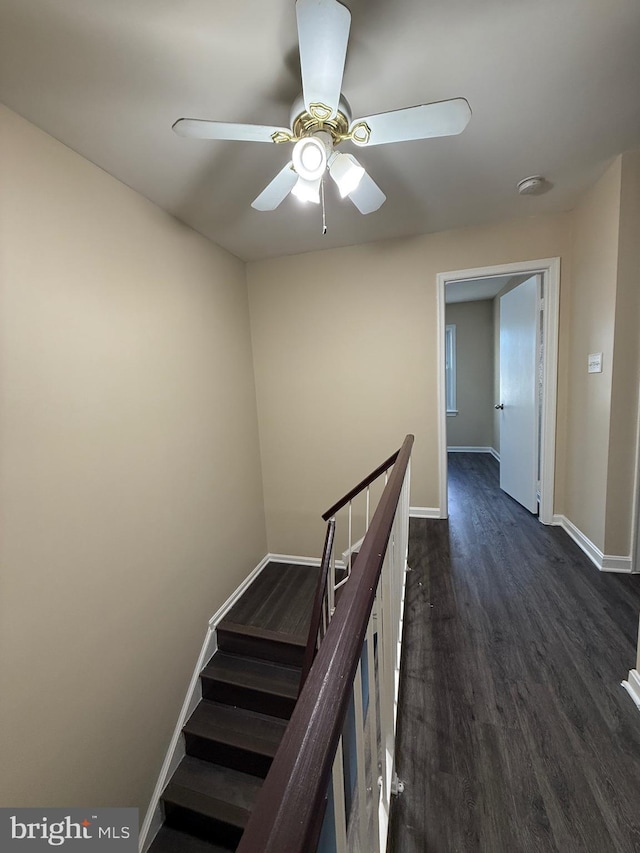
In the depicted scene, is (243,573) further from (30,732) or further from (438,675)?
(438,675)

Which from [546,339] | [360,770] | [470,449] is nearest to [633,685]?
[360,770]

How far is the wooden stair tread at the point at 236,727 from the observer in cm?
229

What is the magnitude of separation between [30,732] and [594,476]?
10.9ft

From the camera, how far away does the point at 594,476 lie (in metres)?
2.27

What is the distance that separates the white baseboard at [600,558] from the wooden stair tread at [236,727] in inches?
93.8

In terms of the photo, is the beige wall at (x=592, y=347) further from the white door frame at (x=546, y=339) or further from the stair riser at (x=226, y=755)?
the stair riser at (x=226, y=755)

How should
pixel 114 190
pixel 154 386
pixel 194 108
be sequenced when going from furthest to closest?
pixel 154 386 < pixel 114 190 < pixel 194 108

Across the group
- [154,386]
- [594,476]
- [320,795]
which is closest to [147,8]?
[154,386]

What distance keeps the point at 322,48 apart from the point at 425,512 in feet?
9.51

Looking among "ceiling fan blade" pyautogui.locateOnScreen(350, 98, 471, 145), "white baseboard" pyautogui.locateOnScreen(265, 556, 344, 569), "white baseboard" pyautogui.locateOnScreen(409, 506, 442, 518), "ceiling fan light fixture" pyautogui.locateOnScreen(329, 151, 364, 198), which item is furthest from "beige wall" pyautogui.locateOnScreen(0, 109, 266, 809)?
"white baseboard" pyautogui.locateOnScreen(409, 506, 442, 518)

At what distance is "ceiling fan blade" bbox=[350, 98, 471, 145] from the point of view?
3.54ft

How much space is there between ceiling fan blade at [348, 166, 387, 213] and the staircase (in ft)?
9.67

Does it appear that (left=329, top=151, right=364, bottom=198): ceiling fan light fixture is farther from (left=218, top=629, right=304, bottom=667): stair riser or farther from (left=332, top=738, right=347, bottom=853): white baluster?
(left=218, top=629, right=304, bottom=667): stair riser

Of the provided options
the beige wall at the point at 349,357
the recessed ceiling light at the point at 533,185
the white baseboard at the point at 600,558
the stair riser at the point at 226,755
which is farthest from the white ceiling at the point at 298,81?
the stair riser at the point at 226,755
